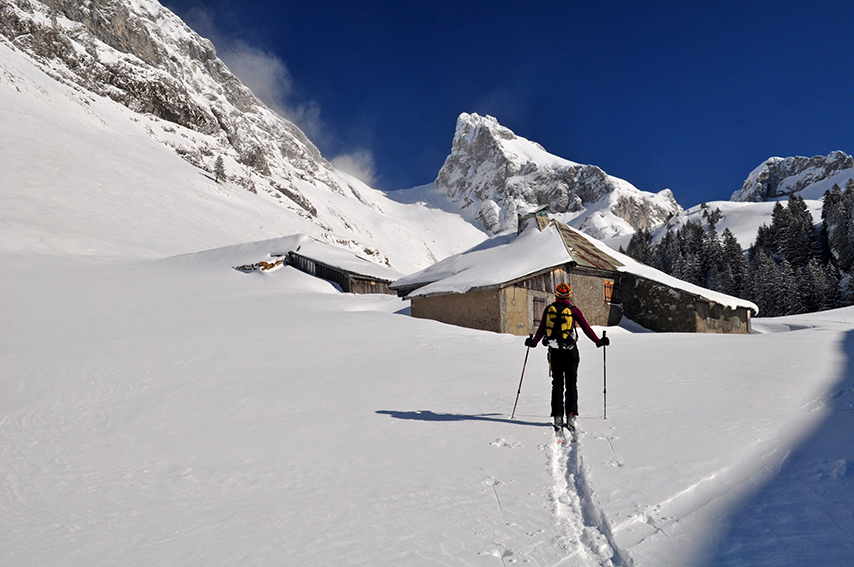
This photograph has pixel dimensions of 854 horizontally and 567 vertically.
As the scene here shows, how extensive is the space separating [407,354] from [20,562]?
25.8ft

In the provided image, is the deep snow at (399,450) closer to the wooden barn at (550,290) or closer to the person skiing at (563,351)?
the person skiing at (563,351)

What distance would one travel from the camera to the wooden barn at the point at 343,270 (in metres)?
30.8

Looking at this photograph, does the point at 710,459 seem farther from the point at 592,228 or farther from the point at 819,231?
the point at 592,228

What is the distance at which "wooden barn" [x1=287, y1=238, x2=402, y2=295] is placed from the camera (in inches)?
1211

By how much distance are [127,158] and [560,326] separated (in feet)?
196

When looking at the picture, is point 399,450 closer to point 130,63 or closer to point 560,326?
point 560,326

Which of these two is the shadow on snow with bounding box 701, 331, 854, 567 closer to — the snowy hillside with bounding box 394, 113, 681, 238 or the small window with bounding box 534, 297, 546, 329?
the small window with bounding box 534, 297, 546, 329

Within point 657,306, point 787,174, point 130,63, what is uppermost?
point 787,174

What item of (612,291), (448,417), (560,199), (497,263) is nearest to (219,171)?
(497,263)

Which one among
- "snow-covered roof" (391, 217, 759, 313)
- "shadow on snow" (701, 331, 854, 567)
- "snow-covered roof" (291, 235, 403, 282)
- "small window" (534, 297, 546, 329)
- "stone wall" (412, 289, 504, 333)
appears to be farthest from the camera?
→ "snow-covered roof" (291, 235, 403, 282)

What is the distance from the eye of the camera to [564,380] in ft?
18.4

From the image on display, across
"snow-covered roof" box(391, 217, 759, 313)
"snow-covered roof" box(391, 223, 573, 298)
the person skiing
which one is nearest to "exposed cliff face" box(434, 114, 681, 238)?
"snow-covered roof" box(391, 217, 759, 313)

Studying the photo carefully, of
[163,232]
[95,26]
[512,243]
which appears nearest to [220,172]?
[163,232]

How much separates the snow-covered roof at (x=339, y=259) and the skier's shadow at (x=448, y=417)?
83.2 ft
